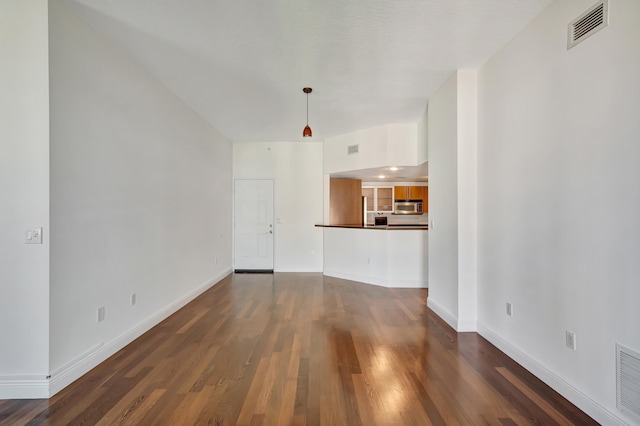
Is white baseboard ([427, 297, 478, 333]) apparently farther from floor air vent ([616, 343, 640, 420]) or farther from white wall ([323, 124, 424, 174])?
white wall ([323, 124, 424, 174])

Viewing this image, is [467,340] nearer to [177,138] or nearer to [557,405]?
[557,405]

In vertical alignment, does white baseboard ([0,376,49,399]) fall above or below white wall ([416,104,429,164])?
below

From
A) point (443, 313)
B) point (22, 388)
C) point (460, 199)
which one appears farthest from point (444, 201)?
point (22, 388)

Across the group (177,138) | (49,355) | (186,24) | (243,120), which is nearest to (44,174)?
(49,355)

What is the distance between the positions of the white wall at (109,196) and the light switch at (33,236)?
8 cm

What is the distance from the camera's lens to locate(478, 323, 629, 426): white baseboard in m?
1.74

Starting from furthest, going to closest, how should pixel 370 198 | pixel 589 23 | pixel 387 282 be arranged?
pixel 370 198 → pixel 387 282 → pixel 589 23

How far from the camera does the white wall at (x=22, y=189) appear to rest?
2027 millimetres

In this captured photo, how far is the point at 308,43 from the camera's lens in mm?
2668

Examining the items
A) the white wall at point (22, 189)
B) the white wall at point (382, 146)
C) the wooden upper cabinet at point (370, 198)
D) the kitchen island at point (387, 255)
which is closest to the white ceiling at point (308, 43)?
the white wall at point (22, 189)

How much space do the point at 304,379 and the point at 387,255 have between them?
3249mm

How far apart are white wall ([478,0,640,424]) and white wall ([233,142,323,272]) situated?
3.94 m

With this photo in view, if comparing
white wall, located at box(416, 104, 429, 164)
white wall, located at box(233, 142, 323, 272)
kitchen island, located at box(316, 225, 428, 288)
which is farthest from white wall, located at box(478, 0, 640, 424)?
white wall, located at box(233, 142, 323, 272)

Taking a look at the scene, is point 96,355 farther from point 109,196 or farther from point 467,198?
point 467,198
